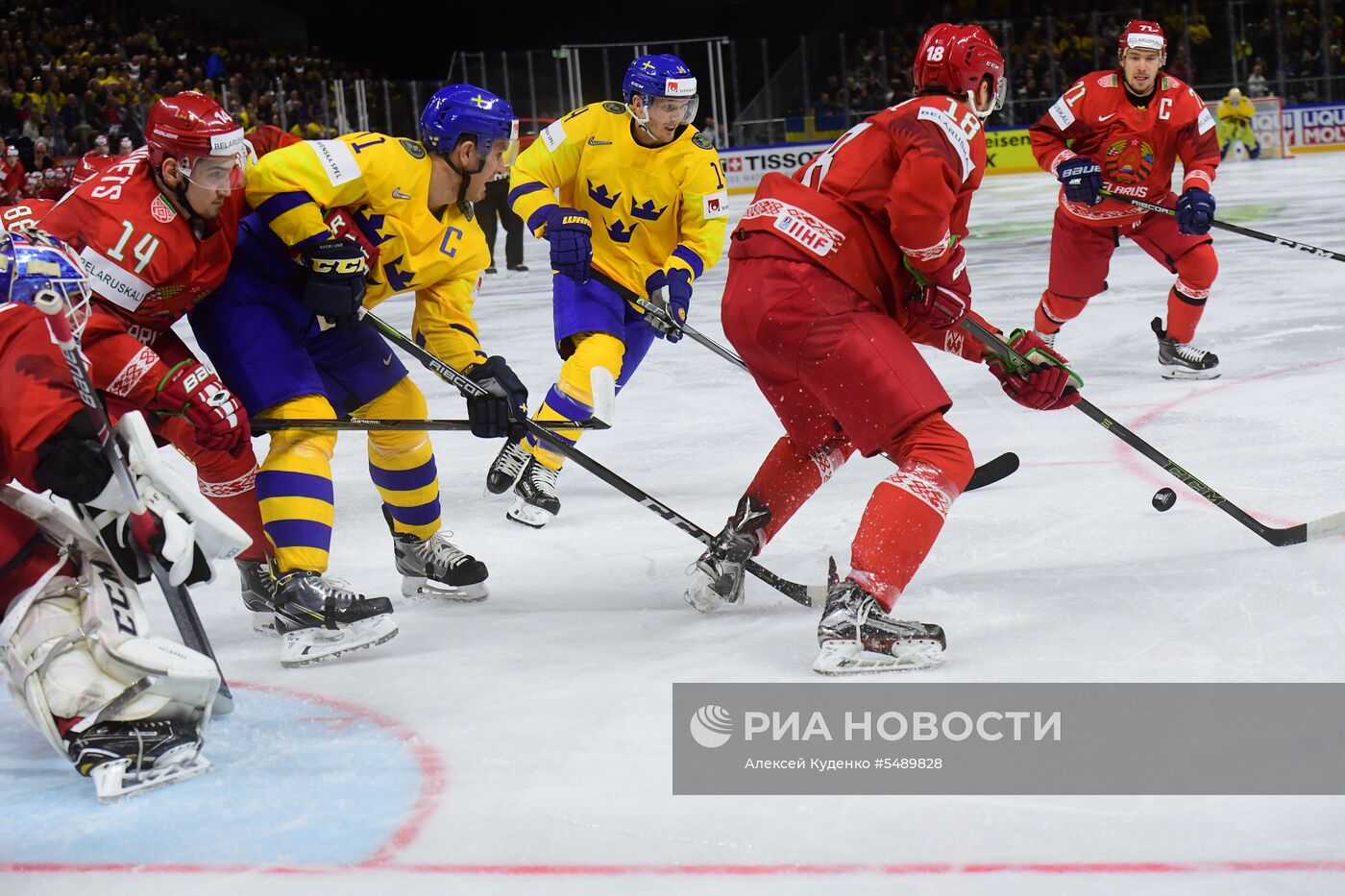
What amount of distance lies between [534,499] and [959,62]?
5.47 ft

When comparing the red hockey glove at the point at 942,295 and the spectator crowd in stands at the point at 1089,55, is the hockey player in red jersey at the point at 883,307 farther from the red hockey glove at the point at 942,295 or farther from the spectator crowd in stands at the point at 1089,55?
the spectator crowd in stands at the point at 1089,55

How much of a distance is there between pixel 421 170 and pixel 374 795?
1.38 metres

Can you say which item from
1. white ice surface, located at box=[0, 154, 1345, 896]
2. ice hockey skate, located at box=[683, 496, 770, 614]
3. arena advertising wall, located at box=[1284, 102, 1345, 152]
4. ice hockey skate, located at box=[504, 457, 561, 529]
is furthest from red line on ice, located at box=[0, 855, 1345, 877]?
arena advertising wall, located at box=[1284, 102, 1345, 152]

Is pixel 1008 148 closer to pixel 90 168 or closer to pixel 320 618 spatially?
pixel 90 168

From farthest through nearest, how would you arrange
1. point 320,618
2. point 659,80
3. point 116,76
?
point 116,76, point 659,80, point 320,618

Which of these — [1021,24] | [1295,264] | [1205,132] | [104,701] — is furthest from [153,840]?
[1021,24]

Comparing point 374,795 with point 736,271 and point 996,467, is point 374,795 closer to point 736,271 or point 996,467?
point 736,271

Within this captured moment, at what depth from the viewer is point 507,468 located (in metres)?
3.97

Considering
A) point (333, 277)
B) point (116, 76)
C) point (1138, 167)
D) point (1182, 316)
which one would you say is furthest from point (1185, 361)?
point (116, 76)

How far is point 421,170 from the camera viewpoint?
117 inches

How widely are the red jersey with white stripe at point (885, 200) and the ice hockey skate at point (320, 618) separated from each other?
1.01m

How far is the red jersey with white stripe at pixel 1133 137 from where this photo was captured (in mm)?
5141

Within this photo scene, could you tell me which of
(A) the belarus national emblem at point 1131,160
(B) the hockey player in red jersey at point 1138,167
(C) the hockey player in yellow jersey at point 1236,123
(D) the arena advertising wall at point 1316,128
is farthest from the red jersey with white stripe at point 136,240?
(D) the arena advertising wall at point 1316,128

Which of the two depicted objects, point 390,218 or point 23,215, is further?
point 390,218
